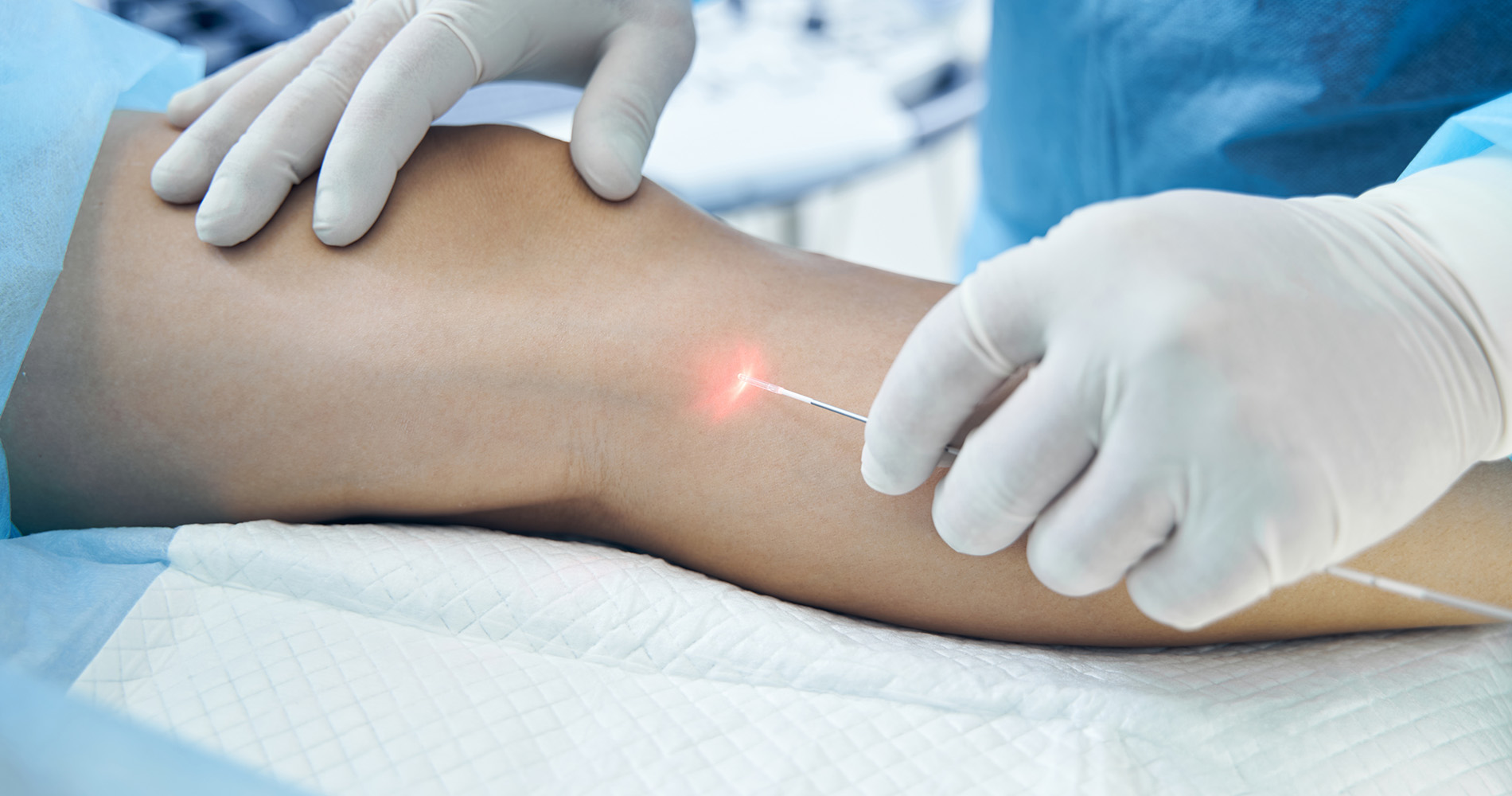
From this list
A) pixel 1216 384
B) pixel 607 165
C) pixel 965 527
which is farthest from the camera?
pixel 607 165

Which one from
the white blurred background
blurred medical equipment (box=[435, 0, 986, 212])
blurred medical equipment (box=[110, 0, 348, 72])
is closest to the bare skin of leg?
the white blurred background

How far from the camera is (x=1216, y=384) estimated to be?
0.58 metres

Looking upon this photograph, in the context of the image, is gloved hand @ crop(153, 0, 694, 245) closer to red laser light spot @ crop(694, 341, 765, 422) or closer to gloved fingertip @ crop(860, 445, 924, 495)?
red laser light spot @ crop(694, 341, 765, 422)

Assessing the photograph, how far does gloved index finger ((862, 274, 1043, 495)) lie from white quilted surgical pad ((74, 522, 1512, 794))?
22cm

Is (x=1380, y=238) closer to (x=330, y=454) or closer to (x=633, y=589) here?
(x=633, y=589)

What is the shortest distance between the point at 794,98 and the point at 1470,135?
1.80m

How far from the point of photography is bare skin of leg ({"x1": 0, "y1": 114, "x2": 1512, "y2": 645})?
0.84m

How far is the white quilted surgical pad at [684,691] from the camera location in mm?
684

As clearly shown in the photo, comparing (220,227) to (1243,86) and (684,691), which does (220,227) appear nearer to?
(684,691)

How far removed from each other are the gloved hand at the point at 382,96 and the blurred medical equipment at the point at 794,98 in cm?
57

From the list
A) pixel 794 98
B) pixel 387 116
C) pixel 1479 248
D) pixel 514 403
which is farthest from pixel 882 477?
pixel 794 98

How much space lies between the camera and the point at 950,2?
9.30ft

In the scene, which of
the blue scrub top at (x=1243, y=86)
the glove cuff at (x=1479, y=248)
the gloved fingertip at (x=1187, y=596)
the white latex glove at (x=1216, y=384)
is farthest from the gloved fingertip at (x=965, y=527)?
the blue scrub top at (x=1243, y=86)

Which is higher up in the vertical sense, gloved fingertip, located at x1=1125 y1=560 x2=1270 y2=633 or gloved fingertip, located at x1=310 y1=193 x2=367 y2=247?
gloved fingertip, located at x1=310 y1=193 x2=367 y2=247
